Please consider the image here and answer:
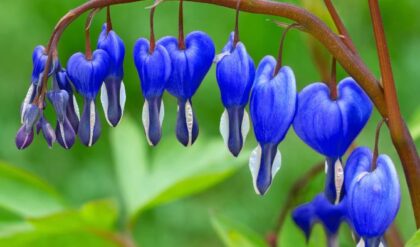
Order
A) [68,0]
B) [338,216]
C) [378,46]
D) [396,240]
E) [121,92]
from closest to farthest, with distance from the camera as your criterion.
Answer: [378,46] < [121,92] < [338,216] < [396,240] < [68,0]

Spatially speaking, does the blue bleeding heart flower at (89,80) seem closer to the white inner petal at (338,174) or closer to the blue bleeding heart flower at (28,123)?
the blue bleeding heart flower at (28,123)

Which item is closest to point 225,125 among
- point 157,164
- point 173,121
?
point 157,164

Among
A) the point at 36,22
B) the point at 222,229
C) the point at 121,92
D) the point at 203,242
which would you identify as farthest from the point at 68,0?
the point at 121,92

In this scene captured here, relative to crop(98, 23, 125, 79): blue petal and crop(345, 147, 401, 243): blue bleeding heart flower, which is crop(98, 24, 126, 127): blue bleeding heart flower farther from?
crop(345, 147, 401, 243): blue bleeding heart flower

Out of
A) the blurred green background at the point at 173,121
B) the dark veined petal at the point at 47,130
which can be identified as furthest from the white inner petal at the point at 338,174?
the blurred green background at the point at 173,121

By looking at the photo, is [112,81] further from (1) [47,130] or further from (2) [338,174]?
(2) [338,174]

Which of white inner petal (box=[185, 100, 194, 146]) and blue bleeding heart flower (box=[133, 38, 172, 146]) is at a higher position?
blue bleeding heart flower (box=[133, 38, 172, 146])

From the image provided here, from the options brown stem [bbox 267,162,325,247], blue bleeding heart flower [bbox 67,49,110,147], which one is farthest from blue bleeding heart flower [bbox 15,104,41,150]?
brown stem [bbox 267,162,325,247]

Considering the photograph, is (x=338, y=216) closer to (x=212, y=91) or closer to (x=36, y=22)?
(x=212, y=91)
